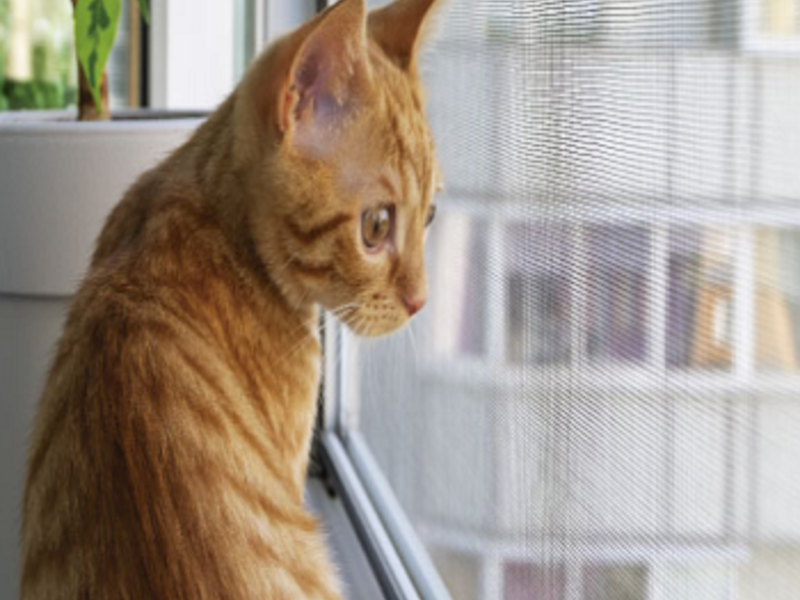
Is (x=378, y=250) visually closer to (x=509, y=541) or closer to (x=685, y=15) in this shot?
(x=509, y=541)

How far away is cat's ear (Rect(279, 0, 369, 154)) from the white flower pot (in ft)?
1.13

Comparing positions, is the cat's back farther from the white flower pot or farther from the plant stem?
the plant stem

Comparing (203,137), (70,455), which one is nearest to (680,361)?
(70,455)

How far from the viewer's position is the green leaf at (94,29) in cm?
126

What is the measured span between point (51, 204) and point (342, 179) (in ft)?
1.49

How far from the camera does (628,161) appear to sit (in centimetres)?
66

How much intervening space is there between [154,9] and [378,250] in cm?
123

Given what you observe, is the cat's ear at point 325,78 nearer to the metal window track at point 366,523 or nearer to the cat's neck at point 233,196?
the cat's neck at point 233,196

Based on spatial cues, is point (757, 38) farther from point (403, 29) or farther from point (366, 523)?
point (366, 523)

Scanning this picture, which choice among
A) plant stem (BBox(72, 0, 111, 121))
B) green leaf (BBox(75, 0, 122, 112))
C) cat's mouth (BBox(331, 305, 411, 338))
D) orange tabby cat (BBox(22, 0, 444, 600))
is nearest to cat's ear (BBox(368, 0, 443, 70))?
orange tabby cat (BBox(22, 0, 444, 600))

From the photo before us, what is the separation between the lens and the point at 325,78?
2.99 ft

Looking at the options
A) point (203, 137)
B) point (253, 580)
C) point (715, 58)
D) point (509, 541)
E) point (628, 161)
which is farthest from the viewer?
point (203, 137)

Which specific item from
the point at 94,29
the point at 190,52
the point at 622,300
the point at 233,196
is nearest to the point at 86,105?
the point at 94,29

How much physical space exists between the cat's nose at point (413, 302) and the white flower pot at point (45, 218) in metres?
0.37
